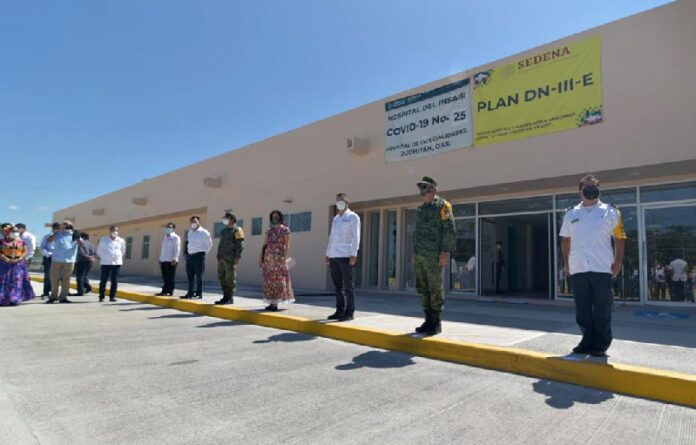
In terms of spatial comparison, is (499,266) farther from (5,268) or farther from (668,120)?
(5,268)

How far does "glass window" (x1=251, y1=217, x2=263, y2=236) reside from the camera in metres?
15.5

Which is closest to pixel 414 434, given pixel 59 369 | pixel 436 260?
pixel 436 260

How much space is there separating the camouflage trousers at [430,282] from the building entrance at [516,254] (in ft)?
21.5

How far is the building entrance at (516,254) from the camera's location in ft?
37.5

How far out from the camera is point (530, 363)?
11.5 feet

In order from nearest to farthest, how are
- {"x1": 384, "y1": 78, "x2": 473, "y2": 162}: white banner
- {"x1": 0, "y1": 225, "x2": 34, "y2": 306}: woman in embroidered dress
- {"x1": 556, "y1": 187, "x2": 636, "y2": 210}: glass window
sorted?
{"x1": 0, "y1": 225, "x2": 34, "y2": 306}: woman in embroidered dress, {"x1": 556, "y1": 187, "x2": 636, "y2": 210}: glass window, {"x1": 384, "y1": 78, "x2": 473, "y2": 162}: white banner

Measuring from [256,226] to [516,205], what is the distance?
935cm

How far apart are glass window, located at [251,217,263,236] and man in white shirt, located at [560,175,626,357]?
42.1 ft

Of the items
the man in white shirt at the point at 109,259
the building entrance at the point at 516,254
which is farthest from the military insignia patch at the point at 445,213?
the man in white shirt at the point at 109,259

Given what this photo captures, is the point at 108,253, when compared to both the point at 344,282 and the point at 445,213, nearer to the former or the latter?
the point at 344,282

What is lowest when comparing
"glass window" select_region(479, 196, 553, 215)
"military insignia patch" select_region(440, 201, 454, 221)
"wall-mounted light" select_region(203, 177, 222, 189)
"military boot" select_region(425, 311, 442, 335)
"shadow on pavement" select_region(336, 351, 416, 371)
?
"shadow on pavement" select_region(336, 351, 416, 371)

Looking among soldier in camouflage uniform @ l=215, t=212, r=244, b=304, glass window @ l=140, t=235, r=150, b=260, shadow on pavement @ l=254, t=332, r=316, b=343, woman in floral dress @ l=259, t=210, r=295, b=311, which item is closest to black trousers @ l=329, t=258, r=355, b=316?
shadow on pavement @ l=254, t=332, r=316, b=343

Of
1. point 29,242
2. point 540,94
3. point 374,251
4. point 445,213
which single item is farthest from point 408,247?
point 29,242

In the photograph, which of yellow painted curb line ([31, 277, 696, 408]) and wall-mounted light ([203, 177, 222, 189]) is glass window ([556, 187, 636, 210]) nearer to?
yellow painted curb line ([31, 277, 696, 408])
